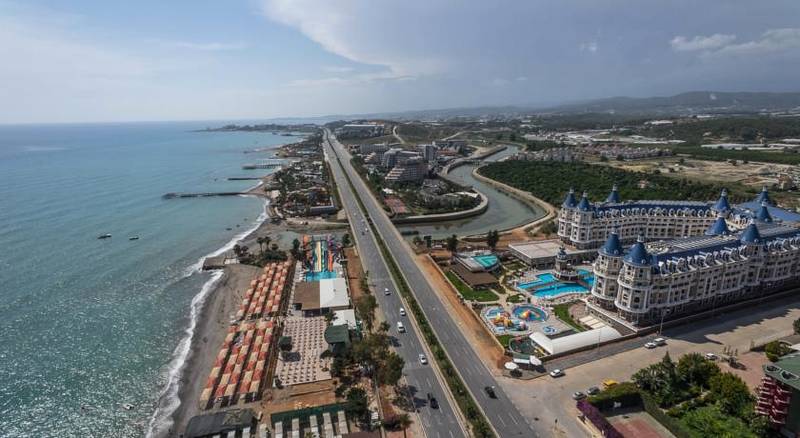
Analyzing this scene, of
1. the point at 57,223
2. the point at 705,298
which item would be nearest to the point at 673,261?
the point at 705,298

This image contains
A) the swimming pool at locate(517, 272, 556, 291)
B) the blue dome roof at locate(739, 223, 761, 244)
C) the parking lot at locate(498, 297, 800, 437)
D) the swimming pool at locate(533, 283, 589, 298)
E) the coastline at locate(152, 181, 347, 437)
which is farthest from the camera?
the swimming pool at locate(517, 272, 556, 291)

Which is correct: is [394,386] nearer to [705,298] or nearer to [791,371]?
[791,371]

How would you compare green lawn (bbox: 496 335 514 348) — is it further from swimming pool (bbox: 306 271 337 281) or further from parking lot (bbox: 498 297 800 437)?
swimming pool (bbox: 306 271 337 281)

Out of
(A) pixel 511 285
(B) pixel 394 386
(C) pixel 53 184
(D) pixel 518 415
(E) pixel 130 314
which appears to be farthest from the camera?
(C) pixel 53 184

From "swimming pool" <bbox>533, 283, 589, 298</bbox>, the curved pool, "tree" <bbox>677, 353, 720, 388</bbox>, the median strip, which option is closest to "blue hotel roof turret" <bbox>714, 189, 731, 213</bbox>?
"swimming pool" <bbox>533, 283, 589, 298</bbox>

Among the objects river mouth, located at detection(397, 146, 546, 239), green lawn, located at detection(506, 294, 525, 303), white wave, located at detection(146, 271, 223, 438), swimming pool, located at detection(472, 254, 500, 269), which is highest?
swimming pool, located at detection(472, 254, 500, 269)

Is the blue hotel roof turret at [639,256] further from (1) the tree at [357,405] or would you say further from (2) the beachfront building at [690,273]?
(1) the tree at [357,405]

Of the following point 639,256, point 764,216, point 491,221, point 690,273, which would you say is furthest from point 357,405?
point 491,221

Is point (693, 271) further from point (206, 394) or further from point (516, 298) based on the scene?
point (206, 394)
